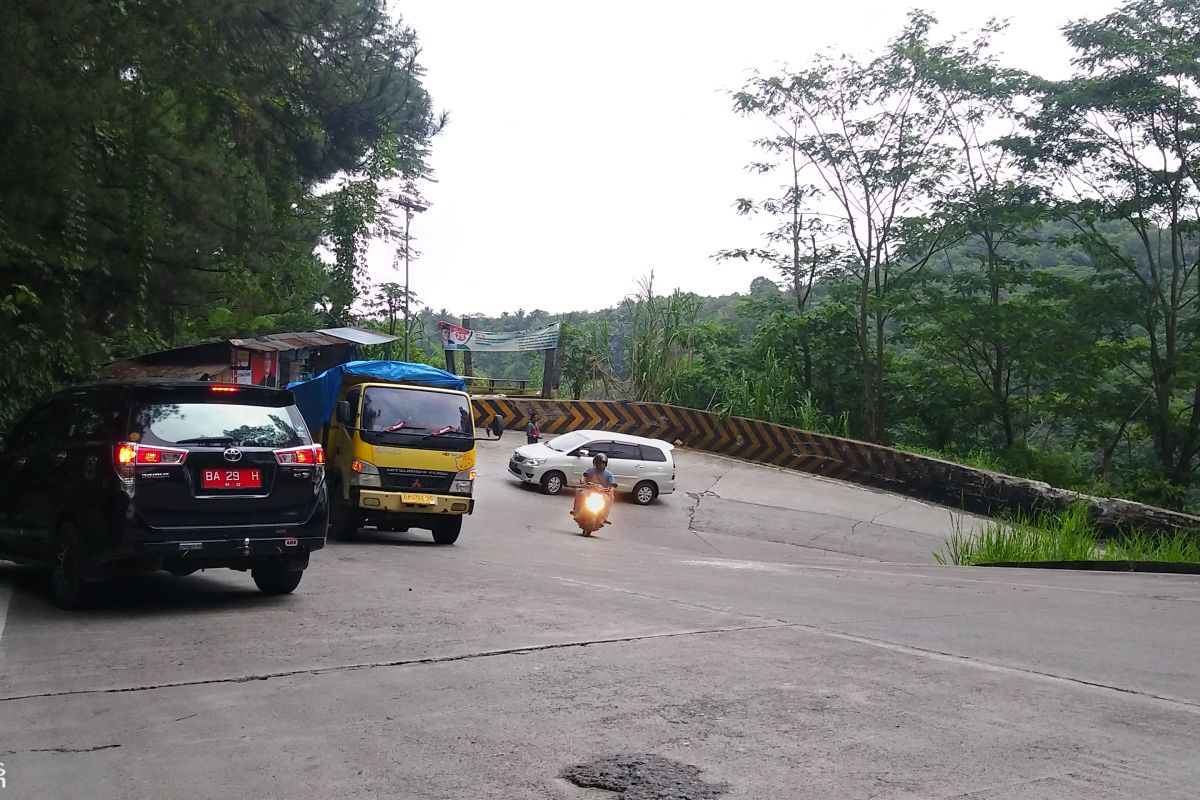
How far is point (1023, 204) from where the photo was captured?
1101 inches

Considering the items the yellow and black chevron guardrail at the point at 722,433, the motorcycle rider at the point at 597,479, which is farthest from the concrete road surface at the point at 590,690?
the yellow and black chevron guardrail at the point at 722,433

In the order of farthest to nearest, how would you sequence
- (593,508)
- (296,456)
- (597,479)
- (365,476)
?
(597,479) < (593,508) < (365,476) < (296,456)

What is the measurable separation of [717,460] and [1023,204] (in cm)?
1074

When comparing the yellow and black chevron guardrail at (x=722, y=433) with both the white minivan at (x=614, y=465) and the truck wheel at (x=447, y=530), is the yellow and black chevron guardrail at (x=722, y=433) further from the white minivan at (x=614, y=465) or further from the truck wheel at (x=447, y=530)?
the truck wheel at (x=447, y=530)

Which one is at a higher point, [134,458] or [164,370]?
[164,370]

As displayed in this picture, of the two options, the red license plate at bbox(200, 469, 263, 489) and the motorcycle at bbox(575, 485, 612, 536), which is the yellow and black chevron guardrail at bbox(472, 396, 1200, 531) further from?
the red license plate at bbox(200, 469, 263, 489)

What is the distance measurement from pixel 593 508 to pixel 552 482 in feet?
20.2

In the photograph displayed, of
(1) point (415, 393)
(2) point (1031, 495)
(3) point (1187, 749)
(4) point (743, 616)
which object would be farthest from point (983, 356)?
(3) point (1187, 749)

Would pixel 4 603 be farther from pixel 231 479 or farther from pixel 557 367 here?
pixel 557 367

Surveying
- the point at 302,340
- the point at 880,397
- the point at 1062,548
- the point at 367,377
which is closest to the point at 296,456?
the point at 367,377

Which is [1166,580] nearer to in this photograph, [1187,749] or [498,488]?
[1187,749]

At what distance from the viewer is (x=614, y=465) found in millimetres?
24438

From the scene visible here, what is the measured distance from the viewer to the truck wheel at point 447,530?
15.3 m

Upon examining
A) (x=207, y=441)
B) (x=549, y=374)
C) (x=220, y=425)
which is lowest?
(x=207, y=441)
